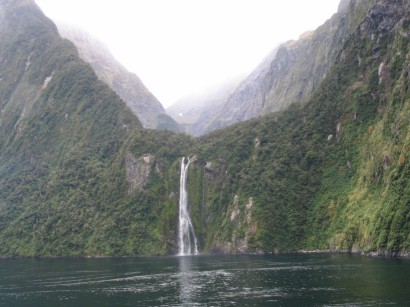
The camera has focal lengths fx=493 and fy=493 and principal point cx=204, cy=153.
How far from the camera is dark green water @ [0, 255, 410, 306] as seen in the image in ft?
214

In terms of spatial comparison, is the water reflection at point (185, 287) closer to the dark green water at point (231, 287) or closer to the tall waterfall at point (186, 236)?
the dark green water at point (231, 287)

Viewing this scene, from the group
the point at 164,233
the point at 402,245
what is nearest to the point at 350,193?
the point at 402,245

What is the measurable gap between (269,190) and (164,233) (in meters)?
42.4

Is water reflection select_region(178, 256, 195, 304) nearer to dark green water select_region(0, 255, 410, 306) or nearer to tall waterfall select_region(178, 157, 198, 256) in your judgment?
dark green water select_region(0, 255, 410, 306)

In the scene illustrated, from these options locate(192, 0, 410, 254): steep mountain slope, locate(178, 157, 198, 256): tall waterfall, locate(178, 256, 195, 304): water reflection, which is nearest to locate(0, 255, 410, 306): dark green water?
locate(178, 256, 195, 304): water reflection

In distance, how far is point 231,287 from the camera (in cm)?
7894

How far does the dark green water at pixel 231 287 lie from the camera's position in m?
65.3

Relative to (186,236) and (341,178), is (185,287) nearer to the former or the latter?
(341,178)

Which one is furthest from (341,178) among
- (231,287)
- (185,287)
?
(185,287)

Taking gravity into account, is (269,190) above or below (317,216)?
above

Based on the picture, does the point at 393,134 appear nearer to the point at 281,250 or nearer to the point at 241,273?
the point at 281,250

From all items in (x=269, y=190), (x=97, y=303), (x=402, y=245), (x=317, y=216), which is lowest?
(x=97, y=303)

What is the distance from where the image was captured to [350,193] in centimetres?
15662

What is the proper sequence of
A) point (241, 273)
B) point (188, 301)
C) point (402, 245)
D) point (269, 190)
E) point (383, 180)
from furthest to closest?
point (269, 190)
point (383, 180)
point (402, 245)
point (241, 273)
point (188, 301)
